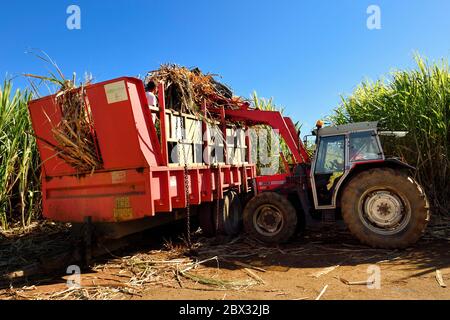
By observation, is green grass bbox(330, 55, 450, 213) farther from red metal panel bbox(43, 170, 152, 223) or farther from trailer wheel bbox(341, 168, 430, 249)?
red metal panel bbox(43, 170, 152, 223)

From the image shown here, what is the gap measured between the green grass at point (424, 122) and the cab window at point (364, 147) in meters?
2.35

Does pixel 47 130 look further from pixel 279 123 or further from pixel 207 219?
pixel 279 123

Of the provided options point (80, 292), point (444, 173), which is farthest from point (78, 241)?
point (444, 173)

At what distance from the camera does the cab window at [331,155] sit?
568 cm

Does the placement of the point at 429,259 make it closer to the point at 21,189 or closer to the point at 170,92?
the point at 170,92

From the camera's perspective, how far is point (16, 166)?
677cm

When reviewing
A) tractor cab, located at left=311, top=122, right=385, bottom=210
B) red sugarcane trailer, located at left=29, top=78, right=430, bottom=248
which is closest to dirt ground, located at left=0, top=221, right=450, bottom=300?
red sugarcane trailer, located at left=29, top=78, right=430, bottom=248

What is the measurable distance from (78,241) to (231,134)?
350 centimetres

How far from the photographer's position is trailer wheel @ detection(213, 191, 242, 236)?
6496mm

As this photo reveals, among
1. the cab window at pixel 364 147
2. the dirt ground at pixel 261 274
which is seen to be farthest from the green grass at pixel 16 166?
the cab window at pixel 364 147

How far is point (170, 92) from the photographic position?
5.65 metres

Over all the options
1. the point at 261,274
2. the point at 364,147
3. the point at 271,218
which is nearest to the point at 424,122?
the point at 364,147

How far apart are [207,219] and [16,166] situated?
3.61m

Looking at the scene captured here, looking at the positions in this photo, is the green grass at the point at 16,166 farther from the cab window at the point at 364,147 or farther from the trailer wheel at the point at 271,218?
the cab window at the point at 364,147
